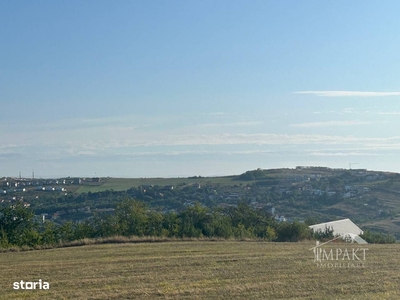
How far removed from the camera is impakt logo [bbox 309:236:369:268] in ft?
55.0

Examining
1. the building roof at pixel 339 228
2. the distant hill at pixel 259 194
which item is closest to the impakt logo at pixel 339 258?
the building roof at pixel 339 228

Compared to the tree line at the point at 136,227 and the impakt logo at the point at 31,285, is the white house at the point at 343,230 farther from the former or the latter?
the impakt logo at the point at 31,285

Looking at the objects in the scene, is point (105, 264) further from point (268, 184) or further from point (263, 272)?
point (268, 184)

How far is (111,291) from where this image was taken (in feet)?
41.6

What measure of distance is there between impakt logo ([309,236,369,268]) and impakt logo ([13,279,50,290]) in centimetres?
866

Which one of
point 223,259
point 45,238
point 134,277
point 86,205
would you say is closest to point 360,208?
point 86,205

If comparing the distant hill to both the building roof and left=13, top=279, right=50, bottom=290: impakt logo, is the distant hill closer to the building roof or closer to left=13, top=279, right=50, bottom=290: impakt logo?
the building roof

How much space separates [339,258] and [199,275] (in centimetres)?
615

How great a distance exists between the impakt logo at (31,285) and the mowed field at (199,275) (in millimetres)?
174

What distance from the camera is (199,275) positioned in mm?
14914

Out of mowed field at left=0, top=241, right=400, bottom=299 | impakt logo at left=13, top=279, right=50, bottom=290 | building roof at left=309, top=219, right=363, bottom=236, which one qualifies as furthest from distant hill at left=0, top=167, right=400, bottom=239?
impakt logo at left=13, top=279, right=50, bottom=290

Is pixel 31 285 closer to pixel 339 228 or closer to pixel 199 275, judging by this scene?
pixel 199 275

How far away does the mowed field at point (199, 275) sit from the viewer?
40.9 ft

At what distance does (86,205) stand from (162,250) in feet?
138
